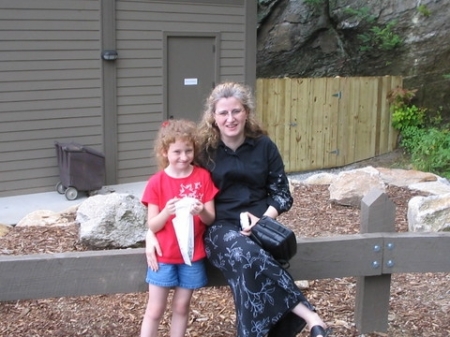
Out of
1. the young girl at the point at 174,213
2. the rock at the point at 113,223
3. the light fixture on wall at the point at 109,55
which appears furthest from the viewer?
the light fixture on wall at the point at 109,55

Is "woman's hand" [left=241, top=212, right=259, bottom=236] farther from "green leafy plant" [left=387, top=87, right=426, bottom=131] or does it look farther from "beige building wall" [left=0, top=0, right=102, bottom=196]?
"green leafy plant" [left=387, top=87, right=426, bottom=131]

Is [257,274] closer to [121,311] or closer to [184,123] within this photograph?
[184,123]

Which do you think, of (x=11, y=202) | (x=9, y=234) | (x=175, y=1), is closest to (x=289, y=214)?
(x=9, y=234)

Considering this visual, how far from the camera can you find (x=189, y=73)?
11008 mm

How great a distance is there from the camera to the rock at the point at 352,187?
6117 millimetres

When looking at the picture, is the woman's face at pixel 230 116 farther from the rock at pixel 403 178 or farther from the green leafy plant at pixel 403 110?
the green leafy plant at pixel 403 110

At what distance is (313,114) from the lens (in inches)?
499

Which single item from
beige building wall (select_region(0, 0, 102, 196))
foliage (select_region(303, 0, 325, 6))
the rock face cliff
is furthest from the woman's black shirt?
foliage (select_region(303, 0, 325, 6))

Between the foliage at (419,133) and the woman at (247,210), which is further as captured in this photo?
the foliage at (419,133)

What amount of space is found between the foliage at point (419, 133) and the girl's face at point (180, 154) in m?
9.94

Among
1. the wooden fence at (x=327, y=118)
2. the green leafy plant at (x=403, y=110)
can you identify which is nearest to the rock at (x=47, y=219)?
the wooden fence at (x=327, y=118)

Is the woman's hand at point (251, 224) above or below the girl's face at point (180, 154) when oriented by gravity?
below

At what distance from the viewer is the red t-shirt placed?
3043mm

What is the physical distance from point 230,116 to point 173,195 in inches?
18.6
